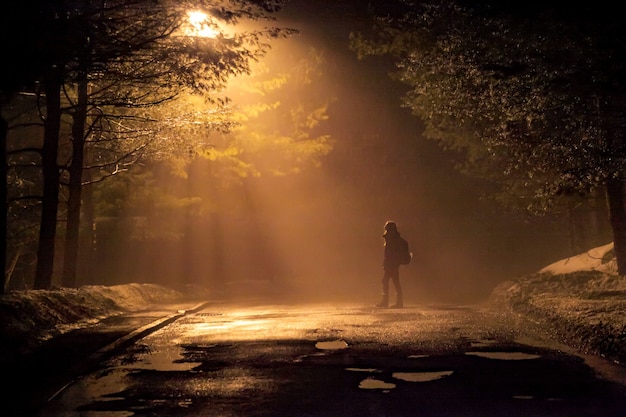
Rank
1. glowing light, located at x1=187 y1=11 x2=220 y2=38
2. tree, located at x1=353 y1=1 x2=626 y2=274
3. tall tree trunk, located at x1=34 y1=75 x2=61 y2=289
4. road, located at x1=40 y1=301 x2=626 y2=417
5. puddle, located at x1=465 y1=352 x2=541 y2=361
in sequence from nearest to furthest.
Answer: road, located at x1=40 y1=301 x2=626 y2=417 → puddle, located at x1=465 y1=352 x2=541 y2=361 → tree, located at x1=353 y1=1 x2=626 y2=274 → glowing light, located at x1=187 y1=11 x2=220 y2=38 → tall tree trunk, located at x1=34 y1=75 x2=61 y2=289

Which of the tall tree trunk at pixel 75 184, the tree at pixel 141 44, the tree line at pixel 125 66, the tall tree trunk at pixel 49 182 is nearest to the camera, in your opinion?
the tree line at pixel 125 66

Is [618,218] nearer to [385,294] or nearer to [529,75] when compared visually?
[385,294]

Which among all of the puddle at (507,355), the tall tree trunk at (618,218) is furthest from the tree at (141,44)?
the tall tree trunk at (618,218)

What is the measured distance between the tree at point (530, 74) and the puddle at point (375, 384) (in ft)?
18.3

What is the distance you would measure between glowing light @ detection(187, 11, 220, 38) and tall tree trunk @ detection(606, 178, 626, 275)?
9.05m

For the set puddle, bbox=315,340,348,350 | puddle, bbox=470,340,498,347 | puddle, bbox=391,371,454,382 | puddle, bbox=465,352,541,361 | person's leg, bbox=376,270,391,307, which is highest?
person's leg, bbox=376,270,391,307

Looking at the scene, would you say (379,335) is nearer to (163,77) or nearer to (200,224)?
(163,77)

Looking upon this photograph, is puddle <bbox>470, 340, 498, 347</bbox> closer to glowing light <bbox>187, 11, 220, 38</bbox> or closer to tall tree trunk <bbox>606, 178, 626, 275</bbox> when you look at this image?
glowing light <bbox>187, 11, 220, 38</bbox>

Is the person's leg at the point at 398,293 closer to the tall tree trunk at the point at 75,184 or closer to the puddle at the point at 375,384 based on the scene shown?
the tall tree trunk at the point at 75,184

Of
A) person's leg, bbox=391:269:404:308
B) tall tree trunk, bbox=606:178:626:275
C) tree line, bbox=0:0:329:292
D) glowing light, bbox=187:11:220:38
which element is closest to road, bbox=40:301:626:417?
tree line, bbox=0:0:329:292

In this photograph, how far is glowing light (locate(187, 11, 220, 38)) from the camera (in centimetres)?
1280

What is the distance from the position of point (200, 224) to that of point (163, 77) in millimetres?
22125

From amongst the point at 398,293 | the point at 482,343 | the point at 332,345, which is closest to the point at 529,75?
the point at 482,343

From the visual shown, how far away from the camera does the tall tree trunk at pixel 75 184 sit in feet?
59.3
